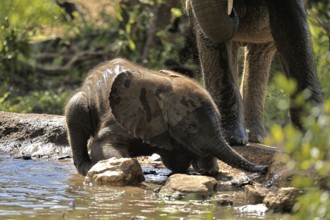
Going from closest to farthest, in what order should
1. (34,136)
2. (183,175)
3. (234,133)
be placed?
1. (183,175)
2. (234,133)
3. (34,136)

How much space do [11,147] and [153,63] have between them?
206 inches

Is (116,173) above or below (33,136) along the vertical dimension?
above

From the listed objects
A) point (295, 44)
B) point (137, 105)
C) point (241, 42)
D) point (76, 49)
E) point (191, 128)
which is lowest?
point (76, 49)

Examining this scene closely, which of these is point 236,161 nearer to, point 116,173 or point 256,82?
point 116,173

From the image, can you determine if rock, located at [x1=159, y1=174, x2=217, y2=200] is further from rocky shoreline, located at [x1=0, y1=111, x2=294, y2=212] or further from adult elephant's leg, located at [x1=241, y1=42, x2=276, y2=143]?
adult elephant's leg, located at [x1=241, y1=42, x2=276, y2=143]

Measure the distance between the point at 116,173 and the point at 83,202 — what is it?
563mm

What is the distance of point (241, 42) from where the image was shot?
7.32 meters

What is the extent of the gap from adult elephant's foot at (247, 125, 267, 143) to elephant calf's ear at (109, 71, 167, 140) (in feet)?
4.99

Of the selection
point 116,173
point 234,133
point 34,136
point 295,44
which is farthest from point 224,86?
point 34,136

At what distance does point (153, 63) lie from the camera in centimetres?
1236

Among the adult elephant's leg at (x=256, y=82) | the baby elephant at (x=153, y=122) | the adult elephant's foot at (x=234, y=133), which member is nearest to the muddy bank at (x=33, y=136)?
the adult elephant's foot at (x=234, y=133)

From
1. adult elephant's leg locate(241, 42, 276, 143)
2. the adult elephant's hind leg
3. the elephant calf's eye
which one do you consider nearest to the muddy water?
the adult elephant's hind leg

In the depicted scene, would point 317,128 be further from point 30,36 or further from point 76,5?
point 76,5

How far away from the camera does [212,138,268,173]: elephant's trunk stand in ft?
18.1
